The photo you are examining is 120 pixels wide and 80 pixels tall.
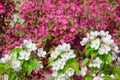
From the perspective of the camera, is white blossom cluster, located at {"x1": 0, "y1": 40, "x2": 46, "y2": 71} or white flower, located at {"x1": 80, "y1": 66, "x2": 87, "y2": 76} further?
white flower, located at {"x1": 80, "y1": 66, "x2": 87, "y2": 76}

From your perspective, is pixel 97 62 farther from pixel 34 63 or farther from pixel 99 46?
pixel 34 63

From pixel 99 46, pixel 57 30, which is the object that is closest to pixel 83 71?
pixel 99 46

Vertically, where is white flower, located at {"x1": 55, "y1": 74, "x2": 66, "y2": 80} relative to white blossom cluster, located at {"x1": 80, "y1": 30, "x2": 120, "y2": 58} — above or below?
below

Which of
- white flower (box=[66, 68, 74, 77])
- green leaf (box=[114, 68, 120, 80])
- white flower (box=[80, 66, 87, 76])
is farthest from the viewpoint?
white flower (box=[80, 66, 87, 76])

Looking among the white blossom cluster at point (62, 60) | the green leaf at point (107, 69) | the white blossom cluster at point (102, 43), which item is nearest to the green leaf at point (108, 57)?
the white blossom cluster at point (102, 43)

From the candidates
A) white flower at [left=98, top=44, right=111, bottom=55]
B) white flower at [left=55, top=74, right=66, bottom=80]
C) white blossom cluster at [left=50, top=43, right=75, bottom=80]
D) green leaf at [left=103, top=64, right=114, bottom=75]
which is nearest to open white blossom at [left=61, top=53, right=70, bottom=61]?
white blossom cluster at [left=50, top=43, right=75, bottom=80]

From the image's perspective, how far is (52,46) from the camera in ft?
17.3

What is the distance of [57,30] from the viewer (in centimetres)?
523

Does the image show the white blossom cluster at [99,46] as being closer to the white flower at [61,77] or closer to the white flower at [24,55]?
the white flower at [61,77]

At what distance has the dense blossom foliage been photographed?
155 inches

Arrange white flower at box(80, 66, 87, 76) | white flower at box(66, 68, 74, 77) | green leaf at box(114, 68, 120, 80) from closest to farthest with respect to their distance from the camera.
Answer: green leaf at box(114, 68, 120, 80) < white flower at box(66, 68, 74, 77) < white flower at box(80, 66, 87, 76)

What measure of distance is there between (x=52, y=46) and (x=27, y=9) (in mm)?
688

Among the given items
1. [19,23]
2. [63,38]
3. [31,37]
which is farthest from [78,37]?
[19,23]

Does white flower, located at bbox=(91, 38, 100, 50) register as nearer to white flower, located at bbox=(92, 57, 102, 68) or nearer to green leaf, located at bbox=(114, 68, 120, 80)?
white flower, located at bbox=(92, 57, 102, 68)
